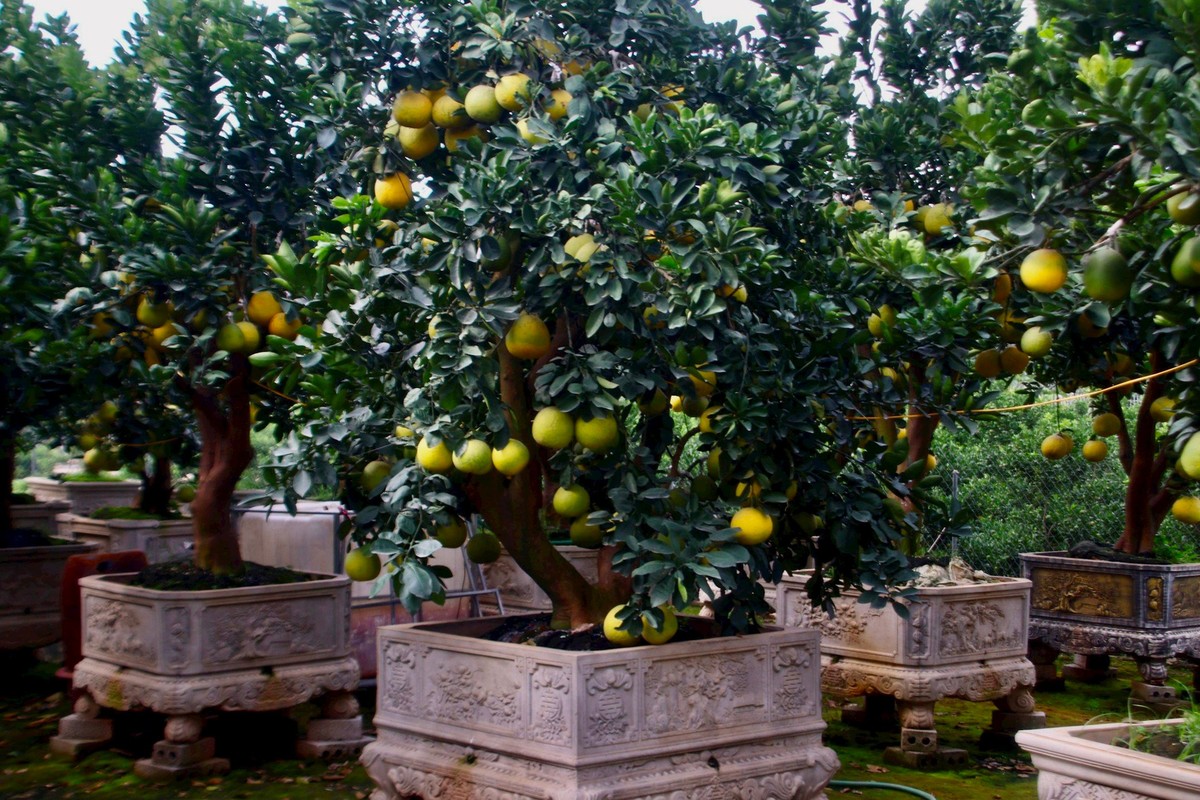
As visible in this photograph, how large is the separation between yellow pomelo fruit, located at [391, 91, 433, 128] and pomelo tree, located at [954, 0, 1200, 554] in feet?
6.35

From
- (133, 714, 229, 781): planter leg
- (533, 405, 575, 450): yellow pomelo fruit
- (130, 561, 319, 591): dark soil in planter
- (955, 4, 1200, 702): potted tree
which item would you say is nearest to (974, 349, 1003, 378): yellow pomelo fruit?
(955, 4, 1200, 702): potted tree

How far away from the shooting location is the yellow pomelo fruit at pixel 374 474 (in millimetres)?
4426

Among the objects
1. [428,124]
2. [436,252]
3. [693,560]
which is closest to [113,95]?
[428,124]

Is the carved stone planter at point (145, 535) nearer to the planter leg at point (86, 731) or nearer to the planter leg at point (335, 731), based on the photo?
the planter leg at point (86, 731)

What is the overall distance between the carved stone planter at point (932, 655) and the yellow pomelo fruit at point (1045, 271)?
308 cm

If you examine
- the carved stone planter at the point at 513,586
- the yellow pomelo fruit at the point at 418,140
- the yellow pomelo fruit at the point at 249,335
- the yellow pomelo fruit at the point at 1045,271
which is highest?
the yellow pomelo fruit at the point at 418,140

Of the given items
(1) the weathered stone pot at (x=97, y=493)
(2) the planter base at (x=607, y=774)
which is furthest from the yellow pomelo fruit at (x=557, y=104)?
(1) the weathered stone pot at (x=97, y=493)

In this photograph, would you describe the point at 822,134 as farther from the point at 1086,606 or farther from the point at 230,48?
the point at 1086,606

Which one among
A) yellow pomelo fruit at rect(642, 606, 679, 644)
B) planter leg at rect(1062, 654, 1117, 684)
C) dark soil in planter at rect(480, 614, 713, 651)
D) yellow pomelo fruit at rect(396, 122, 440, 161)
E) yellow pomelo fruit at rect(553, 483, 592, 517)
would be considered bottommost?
planter leg at rect(1062, 654, 1117, 684)

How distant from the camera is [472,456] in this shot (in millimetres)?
3842

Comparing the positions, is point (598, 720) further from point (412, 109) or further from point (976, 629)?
point (976, 629)

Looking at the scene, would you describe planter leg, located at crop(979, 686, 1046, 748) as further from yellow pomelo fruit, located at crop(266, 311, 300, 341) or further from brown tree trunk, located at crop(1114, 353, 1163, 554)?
yellow pomelo fruit, located at crop(266, 311, 300, 341)

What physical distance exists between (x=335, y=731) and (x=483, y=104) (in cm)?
344

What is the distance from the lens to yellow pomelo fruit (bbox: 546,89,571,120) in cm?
431
